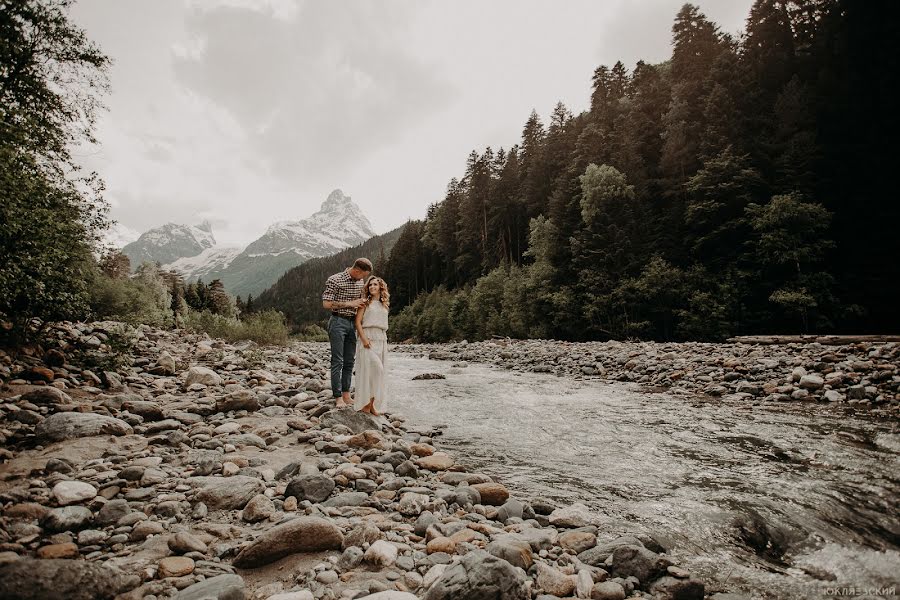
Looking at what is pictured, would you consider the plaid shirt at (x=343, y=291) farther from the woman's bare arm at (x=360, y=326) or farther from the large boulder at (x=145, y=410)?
the large boulder at (x=145, y=410)

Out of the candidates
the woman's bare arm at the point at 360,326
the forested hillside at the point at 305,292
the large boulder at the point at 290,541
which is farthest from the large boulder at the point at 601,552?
the forested hillside at the point at 305,292

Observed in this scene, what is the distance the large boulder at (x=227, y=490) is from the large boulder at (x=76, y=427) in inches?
83.4

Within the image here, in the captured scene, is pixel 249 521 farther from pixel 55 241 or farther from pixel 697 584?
pixel 55 241

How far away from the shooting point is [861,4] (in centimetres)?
2902

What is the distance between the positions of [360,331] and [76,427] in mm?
3677

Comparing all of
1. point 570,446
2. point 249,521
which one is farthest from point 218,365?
point 570,446

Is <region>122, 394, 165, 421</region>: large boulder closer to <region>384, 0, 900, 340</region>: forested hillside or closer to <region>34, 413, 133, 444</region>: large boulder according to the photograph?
<region>34, 413, 133, 444</region>: large boulder

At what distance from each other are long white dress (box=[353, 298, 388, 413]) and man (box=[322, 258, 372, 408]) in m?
0.33

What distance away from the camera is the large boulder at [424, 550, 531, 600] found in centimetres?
201

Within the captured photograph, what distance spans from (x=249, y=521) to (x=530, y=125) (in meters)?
53.9

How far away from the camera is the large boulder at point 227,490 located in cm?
315

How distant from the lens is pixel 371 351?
20.8 feet

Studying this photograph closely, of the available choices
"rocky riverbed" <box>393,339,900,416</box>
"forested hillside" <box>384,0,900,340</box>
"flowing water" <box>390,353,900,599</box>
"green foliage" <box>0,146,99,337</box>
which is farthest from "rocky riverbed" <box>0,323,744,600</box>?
"forested hillside" <box>384,0,900,340</box>

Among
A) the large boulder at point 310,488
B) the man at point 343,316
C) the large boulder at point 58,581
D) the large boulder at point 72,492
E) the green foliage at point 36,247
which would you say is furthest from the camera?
the man at point 343,316
